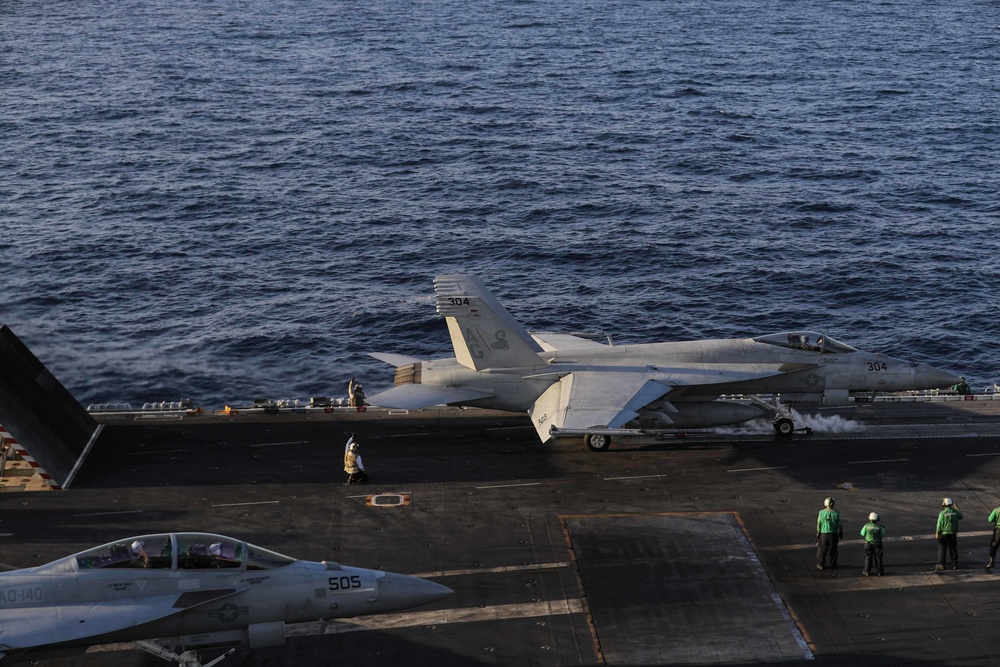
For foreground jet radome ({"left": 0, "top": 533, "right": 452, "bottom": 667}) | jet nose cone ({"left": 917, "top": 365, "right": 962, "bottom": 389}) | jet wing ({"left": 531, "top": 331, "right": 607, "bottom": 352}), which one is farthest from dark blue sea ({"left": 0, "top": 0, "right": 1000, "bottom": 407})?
foreground jet radome ({"left": 0, "top": 533, "right": 452, "bottom": 667})

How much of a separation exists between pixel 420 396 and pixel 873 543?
1529cm

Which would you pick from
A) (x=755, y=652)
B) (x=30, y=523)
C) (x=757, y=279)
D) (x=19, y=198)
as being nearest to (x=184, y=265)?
(x=19, y=198)

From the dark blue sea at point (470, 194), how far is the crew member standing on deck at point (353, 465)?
2074cm

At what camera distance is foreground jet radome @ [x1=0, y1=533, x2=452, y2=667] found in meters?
21.5

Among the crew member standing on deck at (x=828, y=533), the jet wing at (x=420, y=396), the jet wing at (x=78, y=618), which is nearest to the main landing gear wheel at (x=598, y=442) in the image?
the jet wing at (x=420, y=396)

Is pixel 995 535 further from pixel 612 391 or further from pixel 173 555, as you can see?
pixel 173 555

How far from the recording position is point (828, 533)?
28016 millimetres

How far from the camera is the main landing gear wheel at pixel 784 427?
1495 inches

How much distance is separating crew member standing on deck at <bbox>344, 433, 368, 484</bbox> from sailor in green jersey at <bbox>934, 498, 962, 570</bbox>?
52.6 ft

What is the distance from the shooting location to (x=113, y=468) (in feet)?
115

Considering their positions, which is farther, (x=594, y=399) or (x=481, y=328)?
(x=481, y=328)

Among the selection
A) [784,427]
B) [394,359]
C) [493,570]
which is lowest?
[493,570]

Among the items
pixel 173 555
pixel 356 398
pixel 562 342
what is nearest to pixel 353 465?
pixel 356 398

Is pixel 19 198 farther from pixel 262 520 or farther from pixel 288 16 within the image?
pixel 288 16
